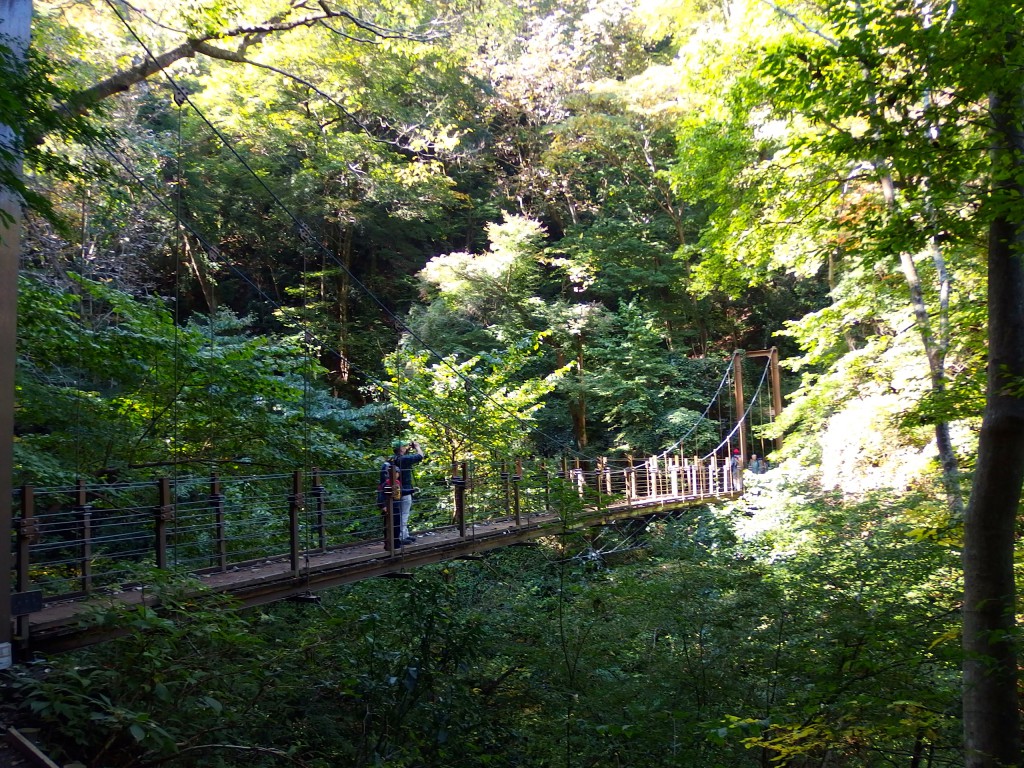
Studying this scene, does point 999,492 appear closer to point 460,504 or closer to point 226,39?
point 460,504

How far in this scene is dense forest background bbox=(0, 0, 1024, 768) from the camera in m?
3.08

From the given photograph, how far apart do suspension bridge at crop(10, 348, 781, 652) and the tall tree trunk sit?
1.76 metres

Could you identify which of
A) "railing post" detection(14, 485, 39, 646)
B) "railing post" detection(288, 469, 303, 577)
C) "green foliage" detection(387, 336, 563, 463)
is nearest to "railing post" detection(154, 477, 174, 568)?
"railing post" detection(14, 485, 39, 646)

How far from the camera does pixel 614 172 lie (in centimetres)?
1728

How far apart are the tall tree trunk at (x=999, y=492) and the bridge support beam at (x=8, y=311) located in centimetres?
398

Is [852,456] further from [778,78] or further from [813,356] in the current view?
[778,78]

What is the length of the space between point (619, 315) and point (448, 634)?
1337 cm

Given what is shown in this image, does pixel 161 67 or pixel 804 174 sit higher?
pixel 161 67

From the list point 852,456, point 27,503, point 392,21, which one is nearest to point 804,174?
point 852,456

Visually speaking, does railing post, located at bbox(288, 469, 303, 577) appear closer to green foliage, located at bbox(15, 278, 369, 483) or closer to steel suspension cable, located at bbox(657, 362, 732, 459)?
green foliage, located at bbox(15, 278, 369, 483)

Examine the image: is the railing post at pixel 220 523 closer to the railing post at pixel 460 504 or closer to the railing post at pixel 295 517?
the railing post at pixel 295 517

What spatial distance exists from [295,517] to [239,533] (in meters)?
2.30

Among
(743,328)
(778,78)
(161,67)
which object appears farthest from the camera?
(743,328)

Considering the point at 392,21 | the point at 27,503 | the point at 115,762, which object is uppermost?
the point at 392,21
